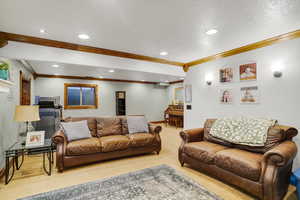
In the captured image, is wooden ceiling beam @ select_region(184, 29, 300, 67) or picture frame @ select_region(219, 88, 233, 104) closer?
wooden ceiling beam @ select_region(184, 29, 300, 67)

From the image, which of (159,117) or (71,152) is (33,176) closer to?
(71,152)

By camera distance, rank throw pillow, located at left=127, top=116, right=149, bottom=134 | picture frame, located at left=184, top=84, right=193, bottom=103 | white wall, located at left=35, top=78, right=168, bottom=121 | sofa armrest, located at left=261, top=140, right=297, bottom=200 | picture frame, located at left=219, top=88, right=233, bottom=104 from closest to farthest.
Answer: sofa armrest, located at left=261, top=140, right=297, bottom=200, picture frame, located at left=219, top=88, right=233, bottom=104, throw pillow, located at left=127, top=116, right=149, bottom=134, picture frame, located at left=184, top=84, right=193, bottom=103, white wall, located at left=35, top=78, right=168, bottom=121

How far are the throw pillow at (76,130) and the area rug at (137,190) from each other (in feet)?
3.42

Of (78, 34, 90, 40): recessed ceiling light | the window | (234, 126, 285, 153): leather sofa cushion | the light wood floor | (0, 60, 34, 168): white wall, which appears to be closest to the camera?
the light wood floor

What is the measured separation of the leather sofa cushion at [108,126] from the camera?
3.53 meters

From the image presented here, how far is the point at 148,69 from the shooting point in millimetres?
4176

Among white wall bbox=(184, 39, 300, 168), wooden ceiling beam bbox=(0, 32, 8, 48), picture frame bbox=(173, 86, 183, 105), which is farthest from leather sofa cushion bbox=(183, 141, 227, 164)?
picture frame bbox=(173, 86, 183, 105)

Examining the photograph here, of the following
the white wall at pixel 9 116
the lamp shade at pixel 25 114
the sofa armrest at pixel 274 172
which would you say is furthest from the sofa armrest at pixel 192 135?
the white wall at pixel 9 116

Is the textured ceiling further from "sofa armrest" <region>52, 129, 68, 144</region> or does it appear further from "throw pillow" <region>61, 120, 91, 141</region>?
"sofa armrest" <region>52, 129, 68, 144</region>

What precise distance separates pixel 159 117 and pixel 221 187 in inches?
251

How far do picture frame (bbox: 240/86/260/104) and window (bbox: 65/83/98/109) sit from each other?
5661 millimetres

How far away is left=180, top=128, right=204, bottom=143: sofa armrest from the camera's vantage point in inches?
117

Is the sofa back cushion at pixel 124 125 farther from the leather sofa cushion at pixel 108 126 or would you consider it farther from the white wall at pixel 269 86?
the white wall at pixel 269 86

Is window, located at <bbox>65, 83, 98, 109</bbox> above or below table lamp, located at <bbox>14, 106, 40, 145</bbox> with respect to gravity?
above
